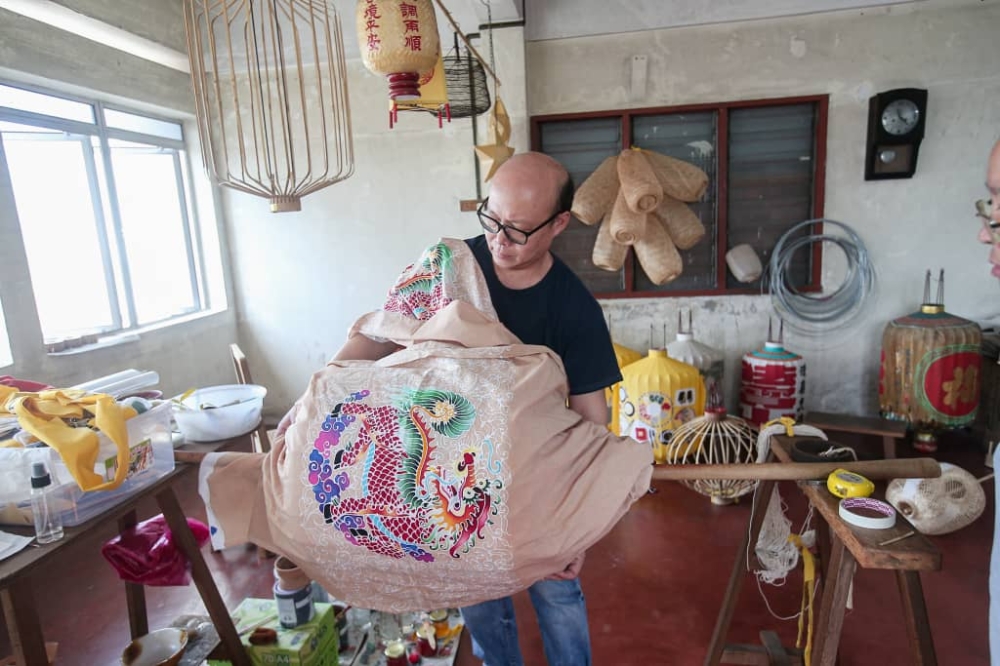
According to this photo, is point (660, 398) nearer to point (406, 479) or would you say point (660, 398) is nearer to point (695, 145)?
point (695, 145)

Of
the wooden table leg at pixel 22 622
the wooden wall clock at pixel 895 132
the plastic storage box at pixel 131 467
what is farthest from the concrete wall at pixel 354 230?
the wooden table leg at pixel 22 622

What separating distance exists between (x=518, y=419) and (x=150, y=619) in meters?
2.14

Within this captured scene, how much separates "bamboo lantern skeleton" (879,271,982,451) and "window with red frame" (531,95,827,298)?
664mm

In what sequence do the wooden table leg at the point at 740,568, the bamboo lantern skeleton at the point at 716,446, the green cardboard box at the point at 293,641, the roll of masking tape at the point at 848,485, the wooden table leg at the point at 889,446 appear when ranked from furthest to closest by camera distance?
the wooden table leg at the point at 889,446, the bamboo lantern skeleton at the point at 716,446, the green cardboard box at the point at 293,641, the wooden table leg at the point at 740,568, the roll of masking tape at the point at 848,485

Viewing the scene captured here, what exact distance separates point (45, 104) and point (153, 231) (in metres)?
1.05

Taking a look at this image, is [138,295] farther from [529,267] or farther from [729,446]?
[729,446]

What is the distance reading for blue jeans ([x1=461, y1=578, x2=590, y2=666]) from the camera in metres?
1.52

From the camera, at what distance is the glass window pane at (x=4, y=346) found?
2.77 meters

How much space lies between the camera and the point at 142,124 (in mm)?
3910

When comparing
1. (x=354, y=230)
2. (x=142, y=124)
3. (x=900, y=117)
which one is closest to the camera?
(x=900, y=117)

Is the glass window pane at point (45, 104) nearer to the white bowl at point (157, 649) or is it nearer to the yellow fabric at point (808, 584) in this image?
the white bowl at point (157, 649)

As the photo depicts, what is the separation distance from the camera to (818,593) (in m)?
2.34

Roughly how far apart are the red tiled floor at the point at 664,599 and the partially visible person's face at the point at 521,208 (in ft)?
4.95

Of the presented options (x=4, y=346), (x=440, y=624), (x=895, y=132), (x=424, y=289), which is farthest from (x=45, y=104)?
(x=895, y=132)
